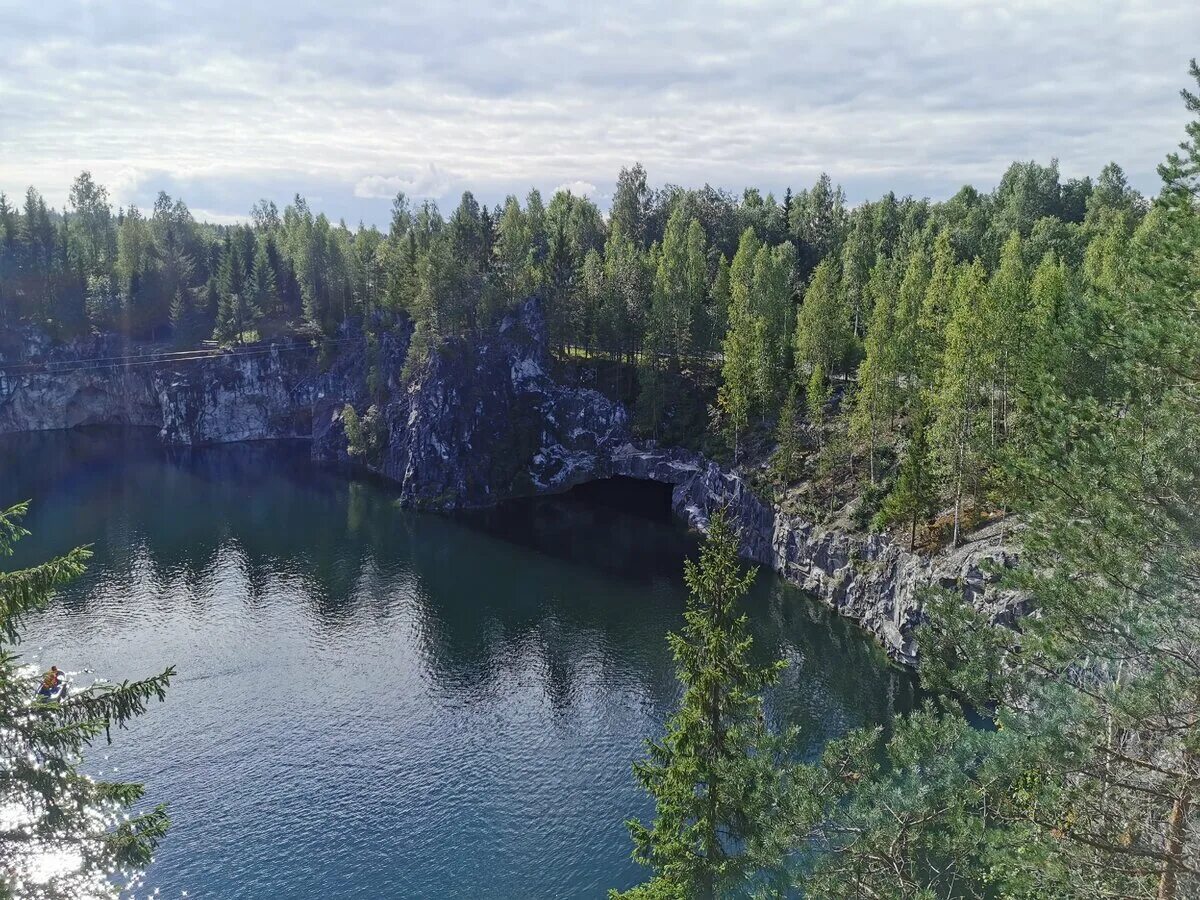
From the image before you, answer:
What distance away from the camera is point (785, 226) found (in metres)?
130

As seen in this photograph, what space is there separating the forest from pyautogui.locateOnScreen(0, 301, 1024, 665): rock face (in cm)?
322

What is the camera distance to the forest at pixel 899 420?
50.9 feet

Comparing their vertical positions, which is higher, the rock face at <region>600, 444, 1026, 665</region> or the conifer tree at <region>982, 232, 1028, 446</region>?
the conifer tree at <region>982, 232, 1028, 446</region>

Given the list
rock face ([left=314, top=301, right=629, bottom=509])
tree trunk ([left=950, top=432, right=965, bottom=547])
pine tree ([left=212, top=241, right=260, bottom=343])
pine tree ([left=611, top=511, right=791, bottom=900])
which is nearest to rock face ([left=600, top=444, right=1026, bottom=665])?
tree trunk ([left=950, top=432, right=965, bottom=547])

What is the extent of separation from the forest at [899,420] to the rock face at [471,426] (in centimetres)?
322

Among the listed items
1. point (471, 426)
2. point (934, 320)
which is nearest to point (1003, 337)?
point (934, 320)

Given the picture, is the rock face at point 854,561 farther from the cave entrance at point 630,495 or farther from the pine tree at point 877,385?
the pine tree at point 877,385

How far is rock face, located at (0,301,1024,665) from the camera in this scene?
60.1m

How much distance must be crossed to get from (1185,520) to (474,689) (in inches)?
1842

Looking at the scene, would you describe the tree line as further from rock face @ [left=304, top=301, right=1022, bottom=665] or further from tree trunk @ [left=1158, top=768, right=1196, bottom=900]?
rock face @ [left=304, top=301, right=1022, bottom=665]

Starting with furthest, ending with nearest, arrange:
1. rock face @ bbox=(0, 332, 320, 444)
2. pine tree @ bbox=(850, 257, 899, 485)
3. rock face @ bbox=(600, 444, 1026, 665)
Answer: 1. rock face @ bbox=(0, 332, 320, 444)
2. pine tree @ bbox=(850, 257, 899, 485)
3. rock face @ bbox=(600, 444, 1026, 665)

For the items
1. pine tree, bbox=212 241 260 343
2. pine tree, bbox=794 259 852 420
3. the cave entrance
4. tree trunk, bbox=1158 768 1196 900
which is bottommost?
the cave entrance

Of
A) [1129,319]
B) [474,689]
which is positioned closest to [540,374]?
[474,689]

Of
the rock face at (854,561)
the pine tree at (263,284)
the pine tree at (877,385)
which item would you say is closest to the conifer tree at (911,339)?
the pine tree at (877,385)
